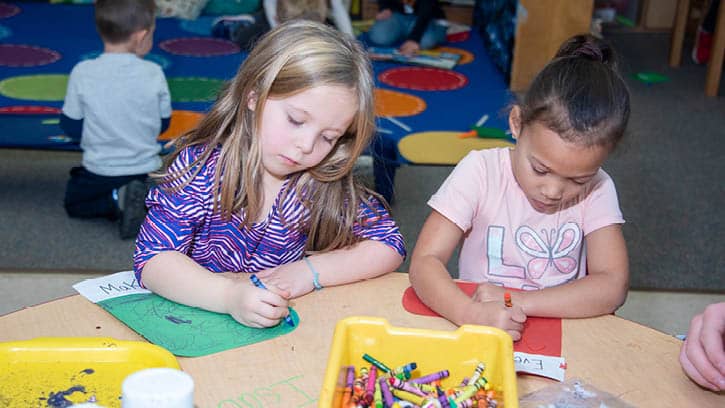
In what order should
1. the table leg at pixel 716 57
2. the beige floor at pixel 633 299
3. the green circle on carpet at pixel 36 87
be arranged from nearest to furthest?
1. the beige floor at pixel 633 299
2. the green circle on carpet at pixel 36 87
3. the table leg at pixel 716 57

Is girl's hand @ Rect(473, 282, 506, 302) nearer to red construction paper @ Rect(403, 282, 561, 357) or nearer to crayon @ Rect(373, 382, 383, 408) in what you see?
red construction paper @ Rect(403, 282, 561, 357)

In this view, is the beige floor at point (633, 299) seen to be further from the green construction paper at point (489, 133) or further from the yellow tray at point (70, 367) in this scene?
the yellow tray at point (70, 367)

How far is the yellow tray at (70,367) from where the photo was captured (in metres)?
0.80

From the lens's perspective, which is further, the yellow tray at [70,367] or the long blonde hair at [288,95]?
the long blonde hair at [288,95]

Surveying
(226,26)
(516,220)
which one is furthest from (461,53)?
(516,220)

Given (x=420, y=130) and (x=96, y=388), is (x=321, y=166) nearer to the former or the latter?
(x=96, y=388)

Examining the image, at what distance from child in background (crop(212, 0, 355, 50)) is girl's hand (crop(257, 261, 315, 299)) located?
6.22 feet

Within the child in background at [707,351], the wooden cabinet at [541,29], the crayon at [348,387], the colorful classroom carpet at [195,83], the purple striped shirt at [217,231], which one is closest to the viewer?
the crayon at [348,387]

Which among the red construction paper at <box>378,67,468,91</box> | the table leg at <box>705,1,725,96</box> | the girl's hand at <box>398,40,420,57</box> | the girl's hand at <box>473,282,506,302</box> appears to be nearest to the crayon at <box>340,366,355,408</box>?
the girl's hand at <box>473,282,506,302</box>

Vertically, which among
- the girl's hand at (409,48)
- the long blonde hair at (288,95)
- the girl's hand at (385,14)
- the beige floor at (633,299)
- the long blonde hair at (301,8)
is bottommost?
the beige floor at (633,299)

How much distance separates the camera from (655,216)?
2.59m

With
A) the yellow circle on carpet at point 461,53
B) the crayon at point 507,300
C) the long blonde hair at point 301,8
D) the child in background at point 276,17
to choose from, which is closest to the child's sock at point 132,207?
the child in background at point 276,17

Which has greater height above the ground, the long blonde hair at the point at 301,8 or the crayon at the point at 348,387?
the crayon at the point at 348,387

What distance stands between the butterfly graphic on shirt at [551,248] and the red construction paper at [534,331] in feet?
0.61
